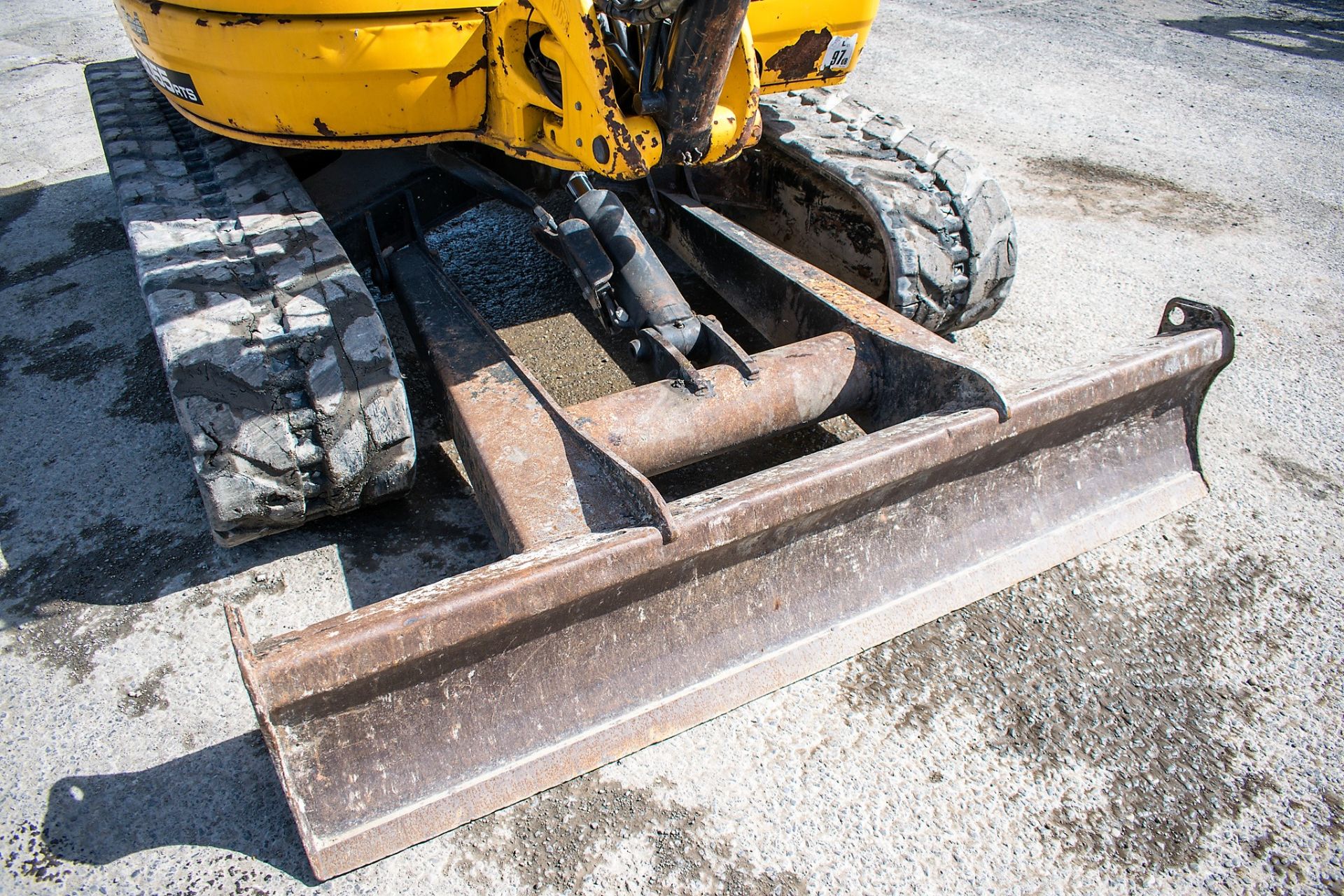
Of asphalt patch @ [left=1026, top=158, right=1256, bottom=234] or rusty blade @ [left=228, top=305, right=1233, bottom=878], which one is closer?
rusty blade @ [left=228, top=305, right=1233, bottom=878]

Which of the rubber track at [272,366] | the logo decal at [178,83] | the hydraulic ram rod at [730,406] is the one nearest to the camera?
the rubber track at [272,366]

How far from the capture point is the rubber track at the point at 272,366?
7.82ft

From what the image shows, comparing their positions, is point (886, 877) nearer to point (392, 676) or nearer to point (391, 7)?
point (392, 676)

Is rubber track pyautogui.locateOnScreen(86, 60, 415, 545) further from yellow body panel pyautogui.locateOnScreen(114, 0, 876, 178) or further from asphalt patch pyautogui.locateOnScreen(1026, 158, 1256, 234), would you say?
asphalt patch pyautogui.locateOnScreen(1026, 158, 1256, 234)

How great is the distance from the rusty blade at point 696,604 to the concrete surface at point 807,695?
17cm

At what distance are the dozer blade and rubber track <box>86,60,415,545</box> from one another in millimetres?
261

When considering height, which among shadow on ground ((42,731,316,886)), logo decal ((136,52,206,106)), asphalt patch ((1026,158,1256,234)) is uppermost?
logo decal ((136,52,206,106))

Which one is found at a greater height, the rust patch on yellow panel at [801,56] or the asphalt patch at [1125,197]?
the rust patch on yellow panel at [801,56]

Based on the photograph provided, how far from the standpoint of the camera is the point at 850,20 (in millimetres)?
3363

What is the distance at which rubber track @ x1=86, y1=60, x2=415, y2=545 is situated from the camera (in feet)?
7.82

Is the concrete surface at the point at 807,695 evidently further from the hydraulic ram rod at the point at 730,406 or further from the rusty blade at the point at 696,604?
the hydraulic ram rod at the point at 730,406

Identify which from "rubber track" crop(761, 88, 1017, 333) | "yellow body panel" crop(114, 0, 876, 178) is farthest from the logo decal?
"rubber track" crop(761, 88, 1017, 333)

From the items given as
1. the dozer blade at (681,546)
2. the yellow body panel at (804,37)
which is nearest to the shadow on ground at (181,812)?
the dozer blade at (681,546)

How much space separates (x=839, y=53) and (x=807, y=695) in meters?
2.43
